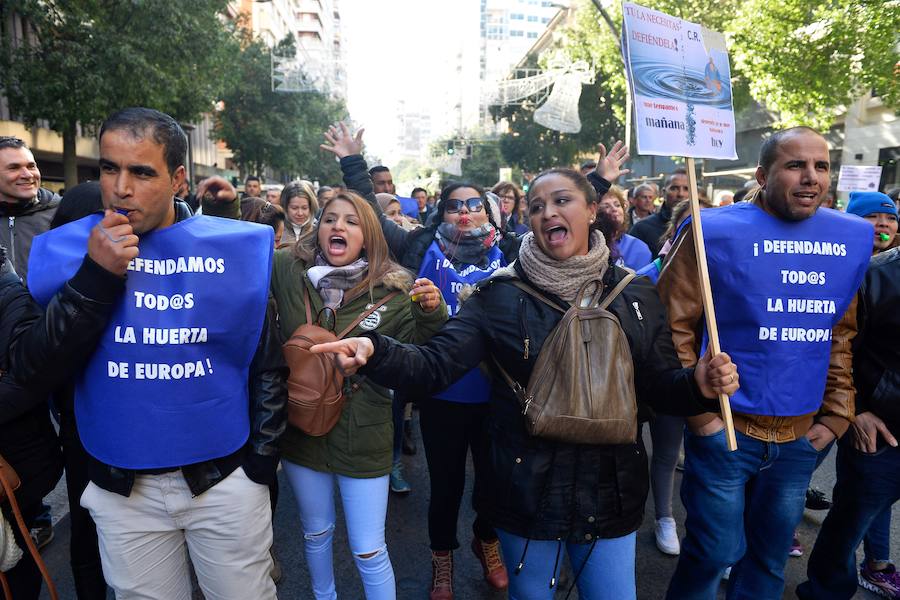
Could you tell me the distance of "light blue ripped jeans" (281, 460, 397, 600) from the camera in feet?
8.43

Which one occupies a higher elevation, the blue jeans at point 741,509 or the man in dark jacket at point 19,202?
the man in dark jacket at point 19,202

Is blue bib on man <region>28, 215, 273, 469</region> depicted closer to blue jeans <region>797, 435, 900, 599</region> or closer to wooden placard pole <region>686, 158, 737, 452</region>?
wooden placard pole <region>686, 158, 737, 452</region>

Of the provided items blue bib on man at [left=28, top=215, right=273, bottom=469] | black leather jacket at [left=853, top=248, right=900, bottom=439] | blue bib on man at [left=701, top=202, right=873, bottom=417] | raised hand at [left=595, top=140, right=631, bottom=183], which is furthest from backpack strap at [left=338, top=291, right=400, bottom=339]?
black leather jacket at [left=853, top=248, right=900, bottom=439]

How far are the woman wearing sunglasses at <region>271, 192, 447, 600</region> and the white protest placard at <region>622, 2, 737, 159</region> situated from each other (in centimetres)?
102

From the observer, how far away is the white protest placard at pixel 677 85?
85.7 inches

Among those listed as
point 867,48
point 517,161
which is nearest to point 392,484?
point 867,48

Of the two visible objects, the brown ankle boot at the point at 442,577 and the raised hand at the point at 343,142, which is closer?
the brown ankle boot at the point at 442,577

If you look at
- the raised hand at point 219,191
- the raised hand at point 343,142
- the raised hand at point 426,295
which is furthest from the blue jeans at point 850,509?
the raised hand at point 219,191

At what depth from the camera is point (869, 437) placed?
269 centimetres

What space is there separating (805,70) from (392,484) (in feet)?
48.2

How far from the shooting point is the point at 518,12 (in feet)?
454

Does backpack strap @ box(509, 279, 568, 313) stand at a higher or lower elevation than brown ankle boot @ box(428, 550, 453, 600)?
higher

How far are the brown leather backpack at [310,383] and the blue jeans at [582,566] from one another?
796mm

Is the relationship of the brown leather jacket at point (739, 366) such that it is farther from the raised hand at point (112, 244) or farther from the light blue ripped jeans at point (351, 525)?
the raised hand at point (112, 244)
